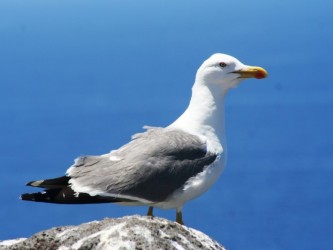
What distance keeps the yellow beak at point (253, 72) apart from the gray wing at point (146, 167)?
763mm

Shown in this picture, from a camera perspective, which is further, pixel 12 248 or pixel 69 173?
pixel 69 173

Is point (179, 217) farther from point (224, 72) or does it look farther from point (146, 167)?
point (224, 72)

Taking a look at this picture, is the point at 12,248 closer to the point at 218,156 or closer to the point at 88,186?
the point at 88,186

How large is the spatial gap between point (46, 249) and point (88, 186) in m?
1.73

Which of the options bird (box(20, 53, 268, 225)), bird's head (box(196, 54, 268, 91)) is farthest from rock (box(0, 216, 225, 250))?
bird's head (box(196, 54, 268, 91))

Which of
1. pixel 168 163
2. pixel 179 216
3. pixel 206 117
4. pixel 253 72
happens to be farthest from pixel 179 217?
pixel 253 72

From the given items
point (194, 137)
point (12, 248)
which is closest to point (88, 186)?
point (194, 137)

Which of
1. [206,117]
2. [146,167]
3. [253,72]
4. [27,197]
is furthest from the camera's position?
[253,72]

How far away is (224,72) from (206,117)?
0.43 metres

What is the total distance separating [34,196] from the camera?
534 cm

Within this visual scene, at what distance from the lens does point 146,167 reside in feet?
18.0

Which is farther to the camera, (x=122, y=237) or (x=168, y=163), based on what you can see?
(x=168, y=163)

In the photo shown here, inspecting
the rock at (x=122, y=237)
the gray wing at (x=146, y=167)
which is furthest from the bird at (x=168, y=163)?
the rock at (x=122, y=237)

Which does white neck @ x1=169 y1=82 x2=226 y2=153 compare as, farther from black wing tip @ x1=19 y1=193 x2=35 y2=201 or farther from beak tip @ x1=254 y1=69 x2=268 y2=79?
black wing tip @ x1=19 y1=193 x2=35 y2=201
